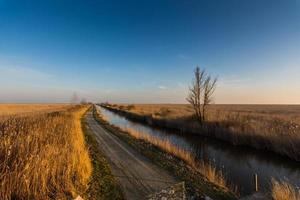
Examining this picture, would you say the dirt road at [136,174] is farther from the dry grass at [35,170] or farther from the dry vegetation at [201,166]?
the dry vegetation at [201,166]

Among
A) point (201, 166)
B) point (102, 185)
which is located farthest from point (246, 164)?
point (102, 185)

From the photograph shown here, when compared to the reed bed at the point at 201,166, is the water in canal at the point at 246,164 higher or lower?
lower

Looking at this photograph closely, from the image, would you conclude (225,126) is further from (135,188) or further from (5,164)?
(5,164)

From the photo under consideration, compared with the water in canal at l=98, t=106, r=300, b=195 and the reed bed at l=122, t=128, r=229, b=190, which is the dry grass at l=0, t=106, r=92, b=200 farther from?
the water in canal at l=98, t=106, r=300, b=195

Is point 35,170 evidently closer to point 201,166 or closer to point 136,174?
point 136,174

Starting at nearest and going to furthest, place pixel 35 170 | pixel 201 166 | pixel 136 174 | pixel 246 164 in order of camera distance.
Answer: pixel 35 170
pixel 136 174
pixel 201 166
pixel 246 164

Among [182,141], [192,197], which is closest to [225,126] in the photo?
[182,141]

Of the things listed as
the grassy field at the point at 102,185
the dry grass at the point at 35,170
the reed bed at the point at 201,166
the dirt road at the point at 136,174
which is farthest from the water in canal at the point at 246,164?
the dry grass at the point at 35,170

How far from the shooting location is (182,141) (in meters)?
19.0

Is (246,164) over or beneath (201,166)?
beneath

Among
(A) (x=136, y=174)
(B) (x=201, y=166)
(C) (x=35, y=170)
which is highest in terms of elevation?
(C) (x=35, y=170)

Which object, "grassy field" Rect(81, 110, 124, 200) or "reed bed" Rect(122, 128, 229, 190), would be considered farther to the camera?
"reed bed" Rect(122, 128, 229, 190)

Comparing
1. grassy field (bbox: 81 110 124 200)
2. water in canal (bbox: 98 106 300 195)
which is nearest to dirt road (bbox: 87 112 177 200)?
grassy field (bbox: 81 110 124 200)

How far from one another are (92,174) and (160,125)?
2205 cm
